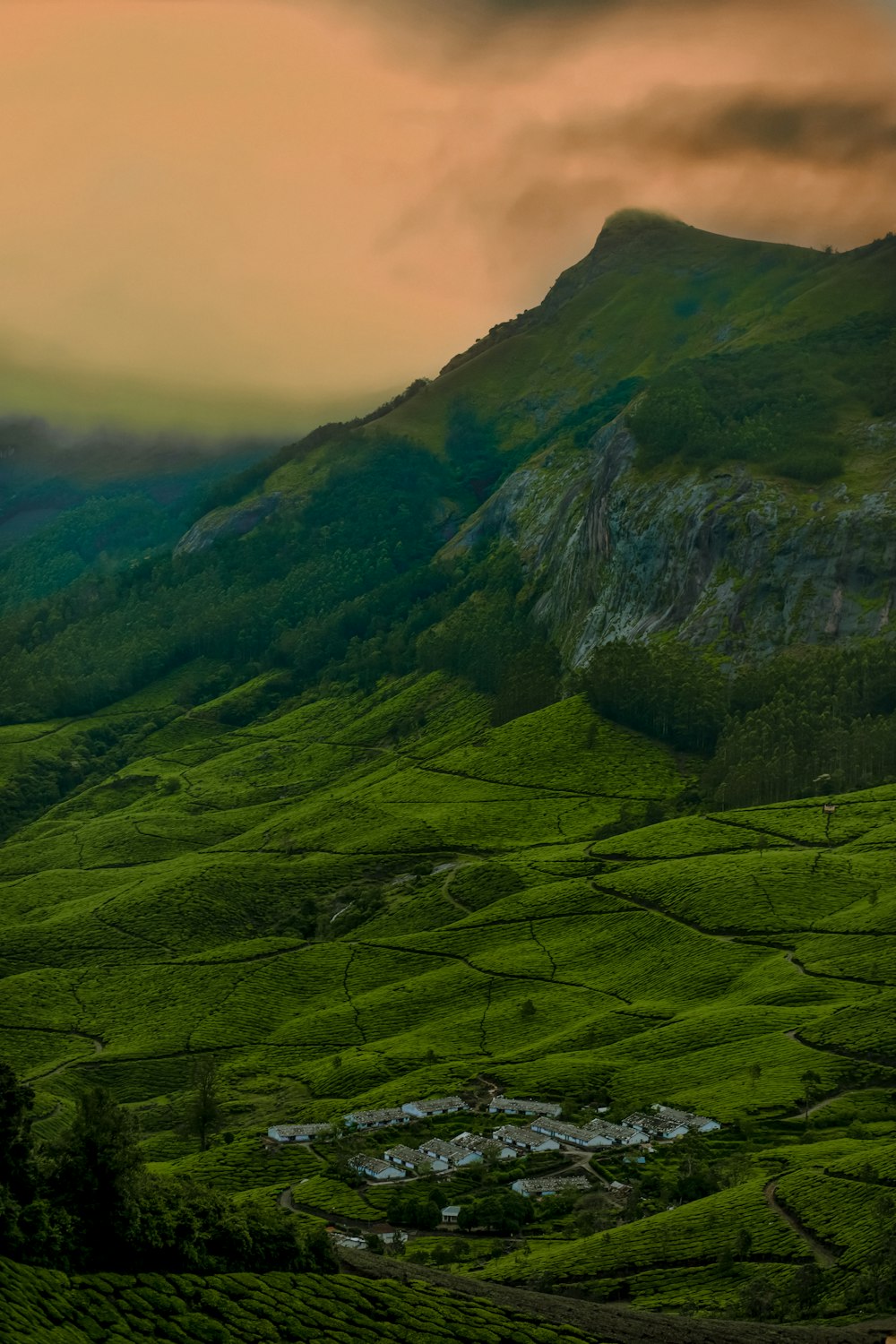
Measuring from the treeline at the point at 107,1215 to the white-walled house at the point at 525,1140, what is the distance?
125ft

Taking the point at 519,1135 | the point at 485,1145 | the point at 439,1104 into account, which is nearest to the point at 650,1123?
the point at 519,1135

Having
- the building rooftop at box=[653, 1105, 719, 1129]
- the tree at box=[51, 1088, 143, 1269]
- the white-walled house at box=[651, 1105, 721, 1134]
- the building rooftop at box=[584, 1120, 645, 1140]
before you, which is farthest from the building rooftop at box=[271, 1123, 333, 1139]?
the tree at box=[51, 1088, 143, 1269]

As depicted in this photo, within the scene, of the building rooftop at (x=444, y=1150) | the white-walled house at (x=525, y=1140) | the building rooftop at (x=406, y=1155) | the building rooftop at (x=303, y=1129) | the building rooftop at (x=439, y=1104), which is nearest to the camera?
the building rooftop at (x=444, y=1150)

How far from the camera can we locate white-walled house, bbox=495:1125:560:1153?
132 m

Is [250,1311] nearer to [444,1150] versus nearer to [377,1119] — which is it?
[444,1150]

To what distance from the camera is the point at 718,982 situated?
17762 centimetres

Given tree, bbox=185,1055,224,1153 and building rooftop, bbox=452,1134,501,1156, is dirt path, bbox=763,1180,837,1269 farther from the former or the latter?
tree, bbox=185,1055,224,1153

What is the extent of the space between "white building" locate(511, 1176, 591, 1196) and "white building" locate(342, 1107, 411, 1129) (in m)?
21.0

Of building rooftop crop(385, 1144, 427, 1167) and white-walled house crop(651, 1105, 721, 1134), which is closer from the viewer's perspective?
building rooftop crop(385, 1144, 427, 1167)

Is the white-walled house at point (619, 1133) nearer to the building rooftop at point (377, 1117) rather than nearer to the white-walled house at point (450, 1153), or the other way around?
the white-walled house at point (450, 1153)

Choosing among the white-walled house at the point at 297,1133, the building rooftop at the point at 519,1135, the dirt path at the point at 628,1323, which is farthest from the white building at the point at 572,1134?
the dirt path at the point at 628,1323

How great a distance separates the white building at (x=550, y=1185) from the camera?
401ft

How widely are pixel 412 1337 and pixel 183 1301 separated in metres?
13.0

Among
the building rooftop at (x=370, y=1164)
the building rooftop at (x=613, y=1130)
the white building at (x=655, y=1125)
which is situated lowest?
the white building at (x=655, y=1125)
